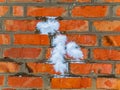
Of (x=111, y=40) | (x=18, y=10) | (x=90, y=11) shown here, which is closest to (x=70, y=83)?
(x=111, y=40)

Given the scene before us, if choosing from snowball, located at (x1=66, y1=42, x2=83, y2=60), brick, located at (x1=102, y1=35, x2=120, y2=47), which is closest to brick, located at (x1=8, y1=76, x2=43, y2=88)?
snowball, located at (x1=66, y1=42, x2=83, y2=60)

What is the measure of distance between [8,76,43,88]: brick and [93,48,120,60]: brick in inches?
16.4

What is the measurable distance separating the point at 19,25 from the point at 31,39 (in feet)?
0.42

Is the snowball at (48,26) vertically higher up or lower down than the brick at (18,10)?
lower down

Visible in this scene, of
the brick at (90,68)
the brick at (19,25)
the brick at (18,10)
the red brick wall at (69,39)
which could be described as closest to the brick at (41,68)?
the red brick wall at (69,39)

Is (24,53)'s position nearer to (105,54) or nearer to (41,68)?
(41,68)

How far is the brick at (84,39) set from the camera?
7.13 feet

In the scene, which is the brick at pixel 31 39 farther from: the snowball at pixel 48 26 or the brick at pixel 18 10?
the brick at pixel 18 10

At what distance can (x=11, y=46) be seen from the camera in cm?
225

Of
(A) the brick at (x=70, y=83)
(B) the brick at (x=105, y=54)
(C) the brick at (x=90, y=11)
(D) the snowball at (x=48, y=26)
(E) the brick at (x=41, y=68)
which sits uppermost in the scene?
(C) the brick at (x=90, y=11)

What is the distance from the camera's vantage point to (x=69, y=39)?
2195 mm

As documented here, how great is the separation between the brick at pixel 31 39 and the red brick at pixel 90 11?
26 cm

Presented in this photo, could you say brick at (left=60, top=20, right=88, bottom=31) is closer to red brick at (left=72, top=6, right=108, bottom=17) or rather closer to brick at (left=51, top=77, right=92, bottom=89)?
red brick at (left=72, top=6, right=108, bottom=17)

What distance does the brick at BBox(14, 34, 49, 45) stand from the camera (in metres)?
2.22
